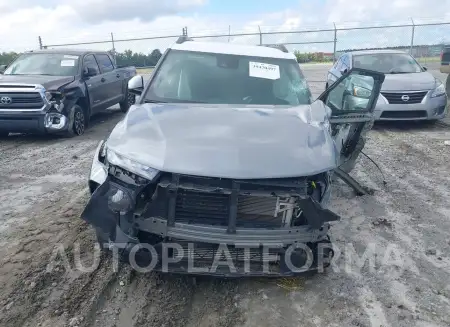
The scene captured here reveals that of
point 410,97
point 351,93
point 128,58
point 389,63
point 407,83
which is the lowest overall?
point 128,58

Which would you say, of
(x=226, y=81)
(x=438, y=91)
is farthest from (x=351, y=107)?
(x=438, y=91)

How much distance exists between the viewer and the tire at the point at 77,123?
28.9 ft

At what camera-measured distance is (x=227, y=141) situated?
10.8 ft

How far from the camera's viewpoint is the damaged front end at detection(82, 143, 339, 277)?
3066 mm

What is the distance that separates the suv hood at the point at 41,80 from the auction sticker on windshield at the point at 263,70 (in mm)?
5114

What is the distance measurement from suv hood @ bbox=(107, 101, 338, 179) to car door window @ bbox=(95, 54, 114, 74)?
7.06 metres

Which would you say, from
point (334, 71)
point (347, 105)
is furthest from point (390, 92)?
point (347, 105)

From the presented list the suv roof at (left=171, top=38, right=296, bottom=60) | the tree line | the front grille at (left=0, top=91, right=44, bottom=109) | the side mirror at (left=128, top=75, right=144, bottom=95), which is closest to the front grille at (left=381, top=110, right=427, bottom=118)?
the suv roof at (left=171, top=38, right=296, bottom=60)

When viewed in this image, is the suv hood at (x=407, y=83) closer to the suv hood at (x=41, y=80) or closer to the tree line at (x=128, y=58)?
the suv hood at (x=41, y=80)

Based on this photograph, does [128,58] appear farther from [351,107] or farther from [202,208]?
[202,208]

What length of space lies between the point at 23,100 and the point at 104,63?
3.01m

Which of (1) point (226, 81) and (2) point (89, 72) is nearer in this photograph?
(1) point (226, 81)

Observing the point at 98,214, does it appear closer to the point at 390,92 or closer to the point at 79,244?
the point at 79,244

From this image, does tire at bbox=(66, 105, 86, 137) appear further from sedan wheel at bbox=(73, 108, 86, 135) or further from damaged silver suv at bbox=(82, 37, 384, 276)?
damaged silver suv at bbox=(82, 37, 384, 276)
